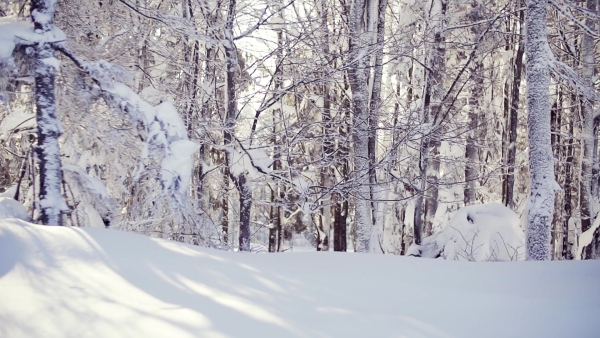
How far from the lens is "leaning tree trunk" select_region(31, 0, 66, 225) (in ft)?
16.6

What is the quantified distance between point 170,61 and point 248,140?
2.26 m

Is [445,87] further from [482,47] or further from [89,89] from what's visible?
[89,89]

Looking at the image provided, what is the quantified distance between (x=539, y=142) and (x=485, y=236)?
271cm

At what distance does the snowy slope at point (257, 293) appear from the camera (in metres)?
2.13

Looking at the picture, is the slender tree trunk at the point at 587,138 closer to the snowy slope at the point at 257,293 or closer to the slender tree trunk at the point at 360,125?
the slender tree trunk at the point at 360,125

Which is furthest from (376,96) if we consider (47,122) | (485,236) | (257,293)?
(257,293)

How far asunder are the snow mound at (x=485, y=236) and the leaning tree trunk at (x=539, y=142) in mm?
1710

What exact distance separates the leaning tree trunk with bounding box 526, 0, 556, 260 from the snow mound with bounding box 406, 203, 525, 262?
1.71 meters

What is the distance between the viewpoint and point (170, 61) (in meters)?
8.23

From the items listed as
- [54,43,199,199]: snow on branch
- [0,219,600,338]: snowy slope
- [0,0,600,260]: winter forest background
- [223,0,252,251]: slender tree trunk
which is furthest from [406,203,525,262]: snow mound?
[54,43,199,199]: snow on branch

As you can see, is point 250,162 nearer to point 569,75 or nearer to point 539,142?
point 539,142

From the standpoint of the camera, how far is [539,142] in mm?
6473

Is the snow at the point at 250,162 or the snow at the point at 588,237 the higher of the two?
the snow at the point at 250,162

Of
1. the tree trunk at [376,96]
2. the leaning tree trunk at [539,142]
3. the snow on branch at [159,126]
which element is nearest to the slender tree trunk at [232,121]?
the snow on branch at [159,126]
